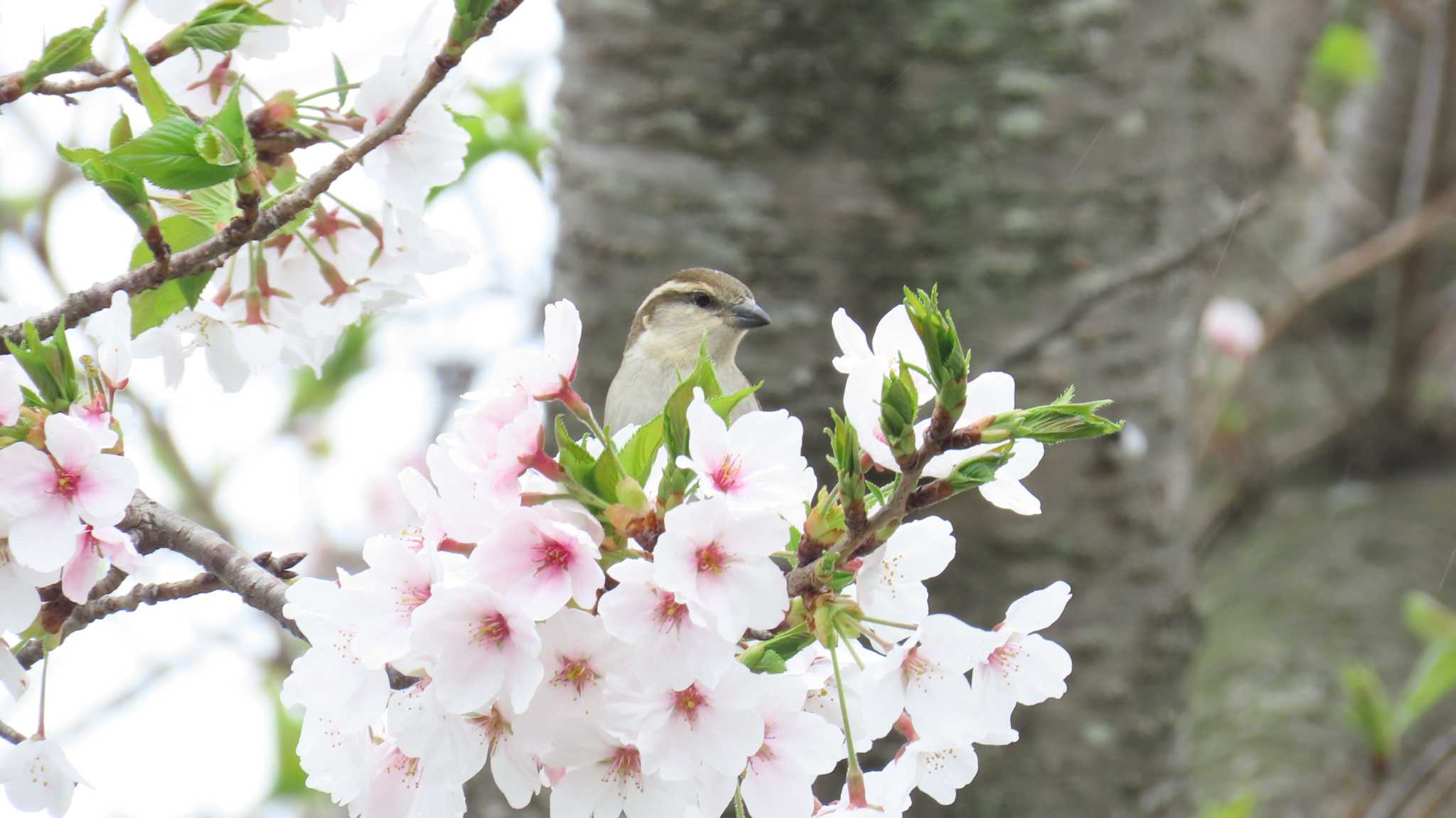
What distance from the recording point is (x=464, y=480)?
4.44ft

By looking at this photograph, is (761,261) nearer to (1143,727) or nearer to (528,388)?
(1143,727)

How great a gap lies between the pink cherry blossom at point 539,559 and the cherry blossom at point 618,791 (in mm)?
208

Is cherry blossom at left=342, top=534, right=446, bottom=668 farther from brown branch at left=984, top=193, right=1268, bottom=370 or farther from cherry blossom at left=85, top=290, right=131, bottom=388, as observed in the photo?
brown branch at left=984, top=193, right=1268, bottom=370

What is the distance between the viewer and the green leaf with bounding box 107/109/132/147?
1673 millimetres

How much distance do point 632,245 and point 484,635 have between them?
234cm

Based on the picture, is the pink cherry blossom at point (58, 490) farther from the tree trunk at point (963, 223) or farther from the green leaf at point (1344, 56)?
the green leaf at point (1344, 56)

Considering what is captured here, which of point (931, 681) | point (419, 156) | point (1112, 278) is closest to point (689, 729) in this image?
point (931, 681)

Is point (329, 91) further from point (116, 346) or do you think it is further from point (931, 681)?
point (931, 681)

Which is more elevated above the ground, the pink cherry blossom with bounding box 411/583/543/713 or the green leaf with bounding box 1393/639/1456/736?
the pink cherry blossom with bounding box 411/583/543/713

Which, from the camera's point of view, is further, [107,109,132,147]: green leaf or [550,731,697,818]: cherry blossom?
[107,109,132,147]: green leaf

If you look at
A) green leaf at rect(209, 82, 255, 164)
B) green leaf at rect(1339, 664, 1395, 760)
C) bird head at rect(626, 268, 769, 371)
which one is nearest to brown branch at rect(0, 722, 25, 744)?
green leaf at rect(209, 82, 255, 164)

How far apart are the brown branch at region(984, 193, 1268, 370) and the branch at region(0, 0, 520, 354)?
6.05 ft

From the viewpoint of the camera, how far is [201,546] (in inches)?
64.1

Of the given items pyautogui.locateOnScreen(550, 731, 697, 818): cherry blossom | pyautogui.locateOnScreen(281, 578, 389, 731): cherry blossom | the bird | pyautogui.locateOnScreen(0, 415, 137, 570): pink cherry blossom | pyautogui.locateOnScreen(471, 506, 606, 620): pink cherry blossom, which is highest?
pyautogui.locateOnScreen(471, 506, 606, 620): pink cherry blossom
